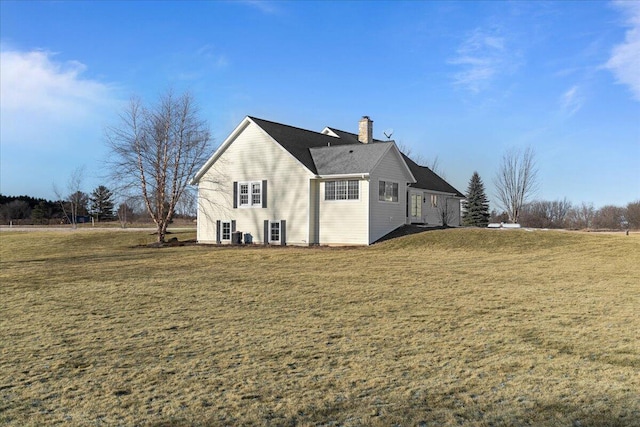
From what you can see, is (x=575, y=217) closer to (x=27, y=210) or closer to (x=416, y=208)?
(x=416, y=208)

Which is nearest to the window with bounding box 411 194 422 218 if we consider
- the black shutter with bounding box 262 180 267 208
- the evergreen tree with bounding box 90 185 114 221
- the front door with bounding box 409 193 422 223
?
the front door with bounding box 409 193 422 223

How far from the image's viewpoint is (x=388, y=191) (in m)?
27.5

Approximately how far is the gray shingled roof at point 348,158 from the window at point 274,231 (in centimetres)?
368

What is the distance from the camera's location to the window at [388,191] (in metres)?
26.8

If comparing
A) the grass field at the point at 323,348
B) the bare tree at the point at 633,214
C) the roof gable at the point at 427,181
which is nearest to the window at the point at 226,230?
the roof gable at the point at 427,181

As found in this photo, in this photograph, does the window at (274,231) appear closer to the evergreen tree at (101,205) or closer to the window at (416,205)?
the window at (416,205)

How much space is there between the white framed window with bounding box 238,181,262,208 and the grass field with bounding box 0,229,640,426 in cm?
1322

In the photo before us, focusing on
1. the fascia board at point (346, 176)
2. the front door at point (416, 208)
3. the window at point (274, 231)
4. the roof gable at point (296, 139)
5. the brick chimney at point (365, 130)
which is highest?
the brick chimney at point (365, 130)

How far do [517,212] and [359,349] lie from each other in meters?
51.5

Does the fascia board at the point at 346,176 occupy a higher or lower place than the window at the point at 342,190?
higher

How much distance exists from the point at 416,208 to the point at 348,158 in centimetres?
720

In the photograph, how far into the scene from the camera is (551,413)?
14.9 ft

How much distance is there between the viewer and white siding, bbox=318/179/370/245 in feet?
84.5

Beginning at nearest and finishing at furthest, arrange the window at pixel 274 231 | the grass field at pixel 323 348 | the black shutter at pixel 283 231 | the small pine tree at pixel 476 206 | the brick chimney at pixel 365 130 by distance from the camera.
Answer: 1. the grass field at pixel 323 348
2. the black shutter at pixel 283 231
3. the window at pixel 274 231
4. the brick chimney at pixel 365 130
5. the small pine tree at pixel 476 206
